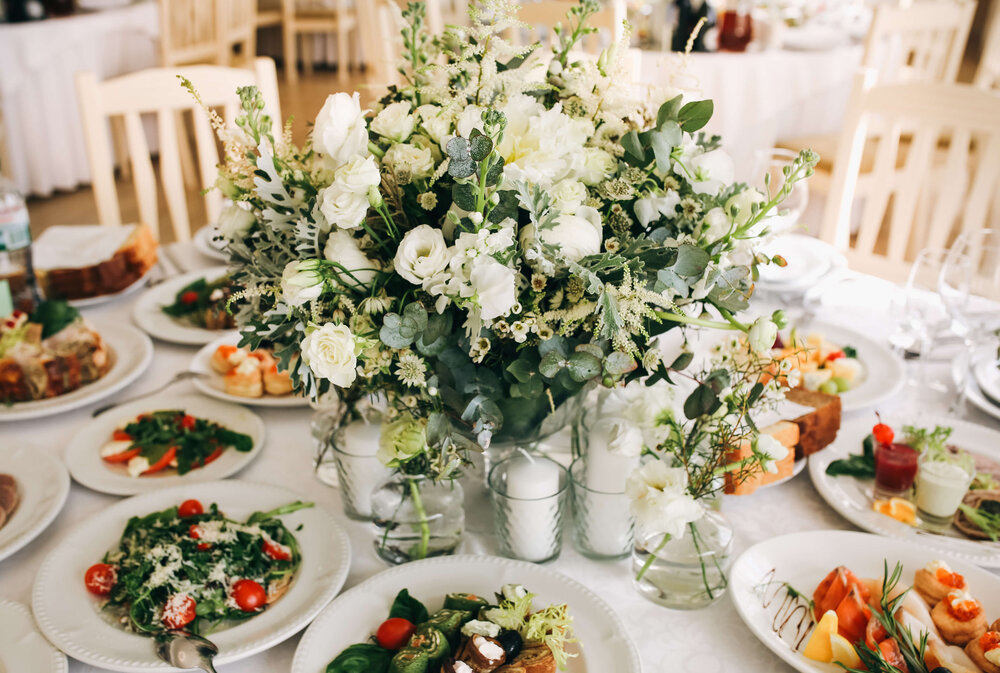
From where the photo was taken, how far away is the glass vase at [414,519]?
3.32 ft

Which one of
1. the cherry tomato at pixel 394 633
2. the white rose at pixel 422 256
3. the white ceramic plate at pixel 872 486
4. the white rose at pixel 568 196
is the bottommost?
the cherry tomato at pixel 394 633

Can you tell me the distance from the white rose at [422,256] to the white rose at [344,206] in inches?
2.0

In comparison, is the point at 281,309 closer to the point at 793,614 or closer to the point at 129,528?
the point at 129,528

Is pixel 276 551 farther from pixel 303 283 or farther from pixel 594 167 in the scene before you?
pixel 594 167

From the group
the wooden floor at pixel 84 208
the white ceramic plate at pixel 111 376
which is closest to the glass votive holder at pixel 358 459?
the white ceramic plate at pixel 111 376

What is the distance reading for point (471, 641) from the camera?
2.60ft

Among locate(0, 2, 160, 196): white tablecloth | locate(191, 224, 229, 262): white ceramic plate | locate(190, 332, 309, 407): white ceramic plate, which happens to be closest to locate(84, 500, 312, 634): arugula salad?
locate(190, 332, 309, 407): white ceramic plate

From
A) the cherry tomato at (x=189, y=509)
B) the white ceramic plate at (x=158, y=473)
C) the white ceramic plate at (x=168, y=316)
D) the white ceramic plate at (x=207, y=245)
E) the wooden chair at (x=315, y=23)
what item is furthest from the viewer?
the wooden chair at (x=315, y=23)

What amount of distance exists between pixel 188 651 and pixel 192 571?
0.11 meters

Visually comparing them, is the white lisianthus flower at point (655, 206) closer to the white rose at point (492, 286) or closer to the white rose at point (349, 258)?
the white rose at point (492, 286)

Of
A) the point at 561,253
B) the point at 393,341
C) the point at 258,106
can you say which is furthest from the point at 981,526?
the point at 258,106

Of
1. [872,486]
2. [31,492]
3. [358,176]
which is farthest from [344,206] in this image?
[872,486]

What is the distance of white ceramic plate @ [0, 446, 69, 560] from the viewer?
1056 millimetres

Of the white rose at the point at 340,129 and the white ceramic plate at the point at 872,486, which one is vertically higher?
the white rose at the point at 340,129
